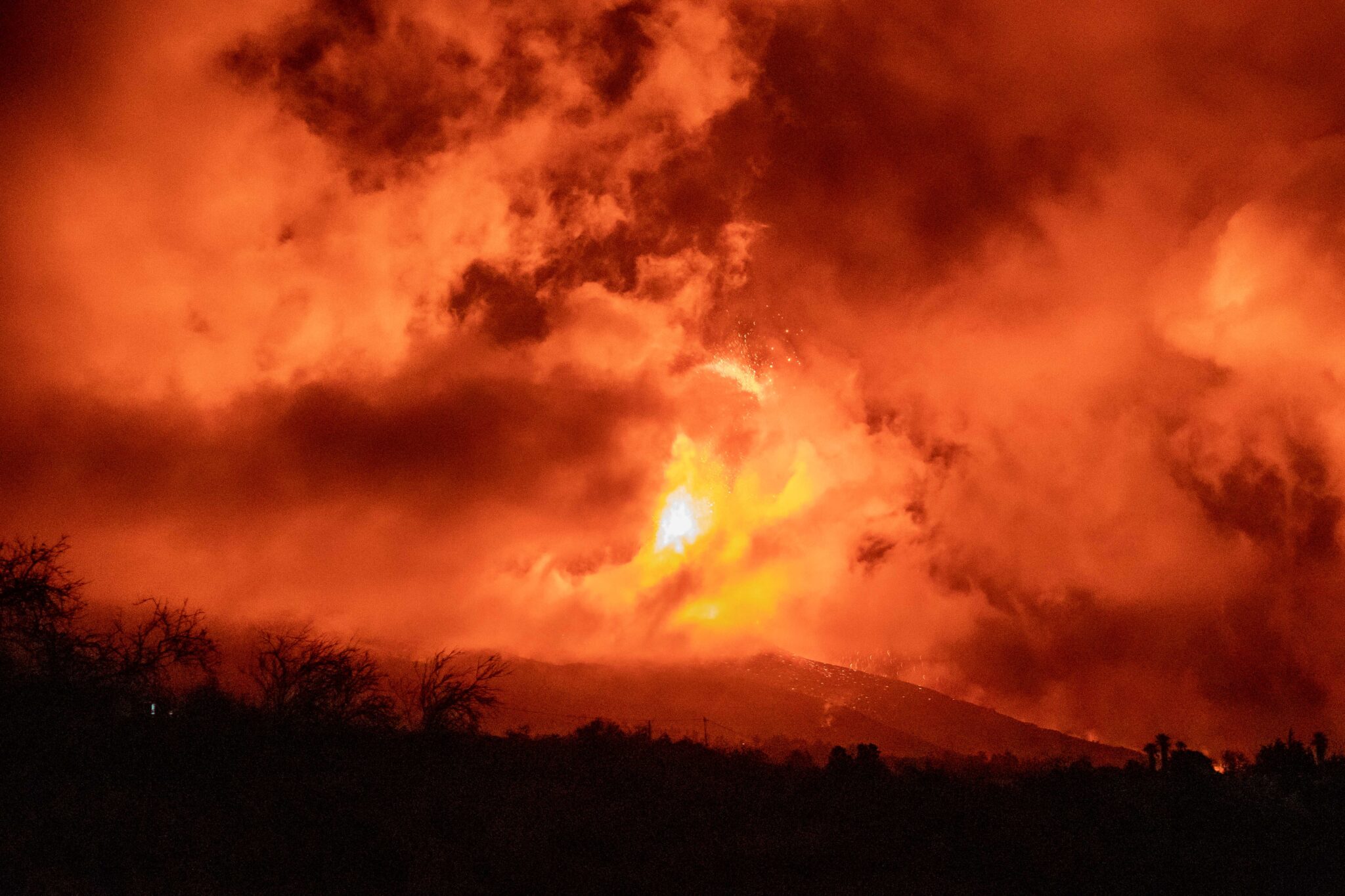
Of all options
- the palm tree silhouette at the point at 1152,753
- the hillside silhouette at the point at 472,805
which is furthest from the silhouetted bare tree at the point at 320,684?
the palm tree silhouette at the point at 1152,753

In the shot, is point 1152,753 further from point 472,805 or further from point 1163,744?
point 472,805

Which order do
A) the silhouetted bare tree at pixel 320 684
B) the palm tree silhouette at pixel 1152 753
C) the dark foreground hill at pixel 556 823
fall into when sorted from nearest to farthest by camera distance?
the dark foreground hill at pixel 556 823, the silhouetted bare tree at pixel 320 684, the palm tree silhouette at pixel 1152 753

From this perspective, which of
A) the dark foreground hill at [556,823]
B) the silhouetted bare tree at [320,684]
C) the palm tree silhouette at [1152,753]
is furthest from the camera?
the palm tree silhouette at [1152,753]

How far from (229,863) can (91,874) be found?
2384 mm

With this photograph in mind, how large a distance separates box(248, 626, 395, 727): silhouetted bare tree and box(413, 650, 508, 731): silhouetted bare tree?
138 cm

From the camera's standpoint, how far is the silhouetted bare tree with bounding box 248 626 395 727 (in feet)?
104

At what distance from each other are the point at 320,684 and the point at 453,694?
4741 mm

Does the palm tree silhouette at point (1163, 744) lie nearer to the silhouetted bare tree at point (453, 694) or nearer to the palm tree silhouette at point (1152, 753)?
the palm tree silhouette at point (1152, 753)

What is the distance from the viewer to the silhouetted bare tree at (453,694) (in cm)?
3447

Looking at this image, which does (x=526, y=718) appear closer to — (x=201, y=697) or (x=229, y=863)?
(x=201, y=697)

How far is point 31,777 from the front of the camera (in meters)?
22.3

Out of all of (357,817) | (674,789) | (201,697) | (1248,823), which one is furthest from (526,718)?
(1248,823)

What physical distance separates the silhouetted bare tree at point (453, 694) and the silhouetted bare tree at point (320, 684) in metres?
1.38

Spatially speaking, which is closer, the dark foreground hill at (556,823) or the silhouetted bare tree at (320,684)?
the dark foreground hill at (556,823)
